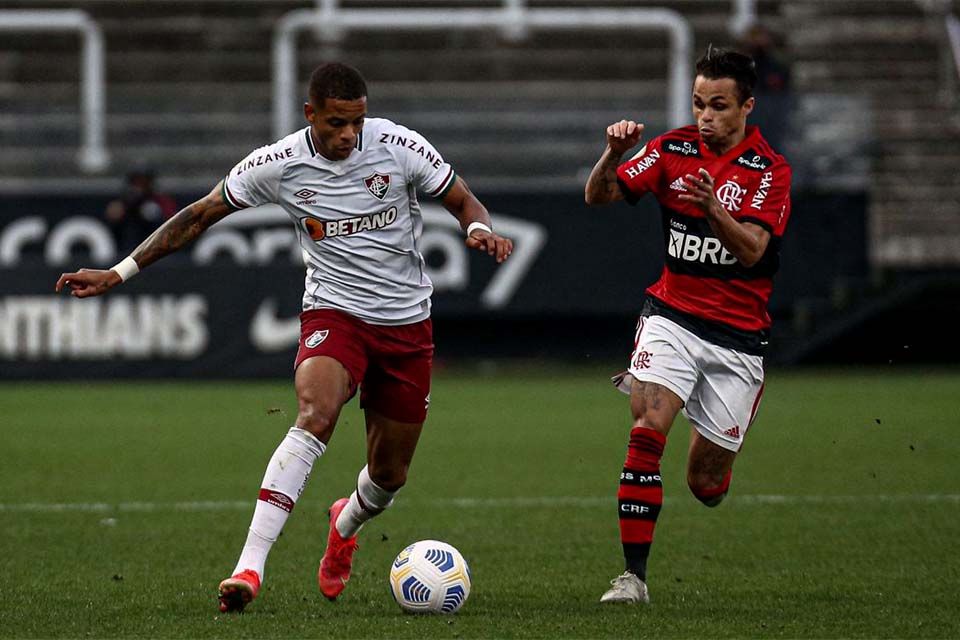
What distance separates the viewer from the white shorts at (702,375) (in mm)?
6762

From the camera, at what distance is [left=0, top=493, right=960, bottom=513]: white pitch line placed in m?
9.25

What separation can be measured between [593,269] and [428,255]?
6.68 feet

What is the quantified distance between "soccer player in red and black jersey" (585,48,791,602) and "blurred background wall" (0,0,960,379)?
11312mm

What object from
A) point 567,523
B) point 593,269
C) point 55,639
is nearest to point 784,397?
point 593,269

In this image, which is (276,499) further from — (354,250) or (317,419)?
(354,250)

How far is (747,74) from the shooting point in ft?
22.1

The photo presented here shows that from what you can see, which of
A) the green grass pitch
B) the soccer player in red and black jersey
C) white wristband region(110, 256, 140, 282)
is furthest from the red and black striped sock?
white wristband region(110, 256, 140, 282)

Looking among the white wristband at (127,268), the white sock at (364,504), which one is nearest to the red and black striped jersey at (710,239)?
the white sock at (364,504)

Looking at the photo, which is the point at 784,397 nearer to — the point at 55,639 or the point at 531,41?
the point at 531,41

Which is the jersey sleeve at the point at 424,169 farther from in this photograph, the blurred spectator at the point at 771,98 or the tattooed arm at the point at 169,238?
the blurred spectator at the point at 771,98

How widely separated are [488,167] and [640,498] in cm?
1495

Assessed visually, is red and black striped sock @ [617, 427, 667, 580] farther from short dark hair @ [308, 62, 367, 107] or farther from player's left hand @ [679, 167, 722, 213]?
short dark hair @ [308, 62, 367, 107]

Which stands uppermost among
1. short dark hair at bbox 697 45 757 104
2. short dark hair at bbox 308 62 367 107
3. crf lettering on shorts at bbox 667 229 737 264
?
short dark hair at bbox 697 45 757 104

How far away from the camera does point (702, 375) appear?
6906 millimetres
